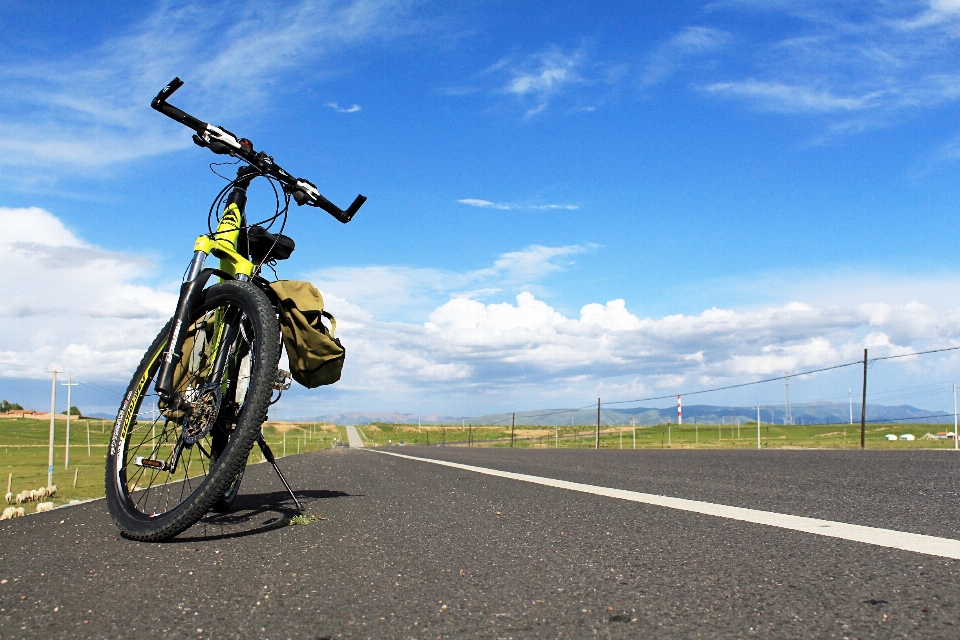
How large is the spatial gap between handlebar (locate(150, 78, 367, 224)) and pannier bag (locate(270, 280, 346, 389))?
105cm

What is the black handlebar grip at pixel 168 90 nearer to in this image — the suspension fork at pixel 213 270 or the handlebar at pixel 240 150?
the handlebar at pixel 240 150

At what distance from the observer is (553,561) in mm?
2570

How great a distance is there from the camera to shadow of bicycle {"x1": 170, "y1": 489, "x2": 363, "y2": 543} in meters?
3.67

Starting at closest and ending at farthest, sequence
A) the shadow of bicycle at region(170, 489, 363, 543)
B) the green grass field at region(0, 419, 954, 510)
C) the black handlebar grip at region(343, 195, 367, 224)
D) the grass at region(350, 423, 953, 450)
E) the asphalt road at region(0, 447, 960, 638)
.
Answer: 1. the asphalt road at region(0, 447, 960, 638)
2. the shadow of bicycle at region(170, 489, 363, 543)
3. the black handlebar grip at region(343, 195, 367, 224)
4. the green grass field at region(0, 419, 954, 510)
5. the grass at region(350, 423, 953, 450)

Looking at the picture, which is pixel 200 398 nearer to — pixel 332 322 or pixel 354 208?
pixel 332 322

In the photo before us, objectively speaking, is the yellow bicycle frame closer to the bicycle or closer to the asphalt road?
the bicycle

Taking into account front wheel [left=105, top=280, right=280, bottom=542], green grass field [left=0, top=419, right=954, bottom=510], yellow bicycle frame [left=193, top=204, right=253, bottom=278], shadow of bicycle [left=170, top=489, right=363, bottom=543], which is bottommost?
green grass field [left=0, top=419, right=954, bottom=510]

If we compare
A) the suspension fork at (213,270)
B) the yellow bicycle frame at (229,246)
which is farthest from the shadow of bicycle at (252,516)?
the yellow bicycle frame at (229,246)

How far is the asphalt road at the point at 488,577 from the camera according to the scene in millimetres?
1774

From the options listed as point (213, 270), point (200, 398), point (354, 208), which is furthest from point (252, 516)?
point (354, 208)

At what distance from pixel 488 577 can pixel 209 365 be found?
2.83 m

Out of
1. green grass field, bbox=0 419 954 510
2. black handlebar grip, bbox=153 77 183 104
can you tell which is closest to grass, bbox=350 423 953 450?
green grass field, bbox=0 419 954 510

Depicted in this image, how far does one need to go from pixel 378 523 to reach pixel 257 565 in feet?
4.03

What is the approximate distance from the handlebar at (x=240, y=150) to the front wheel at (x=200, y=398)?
1147mm
